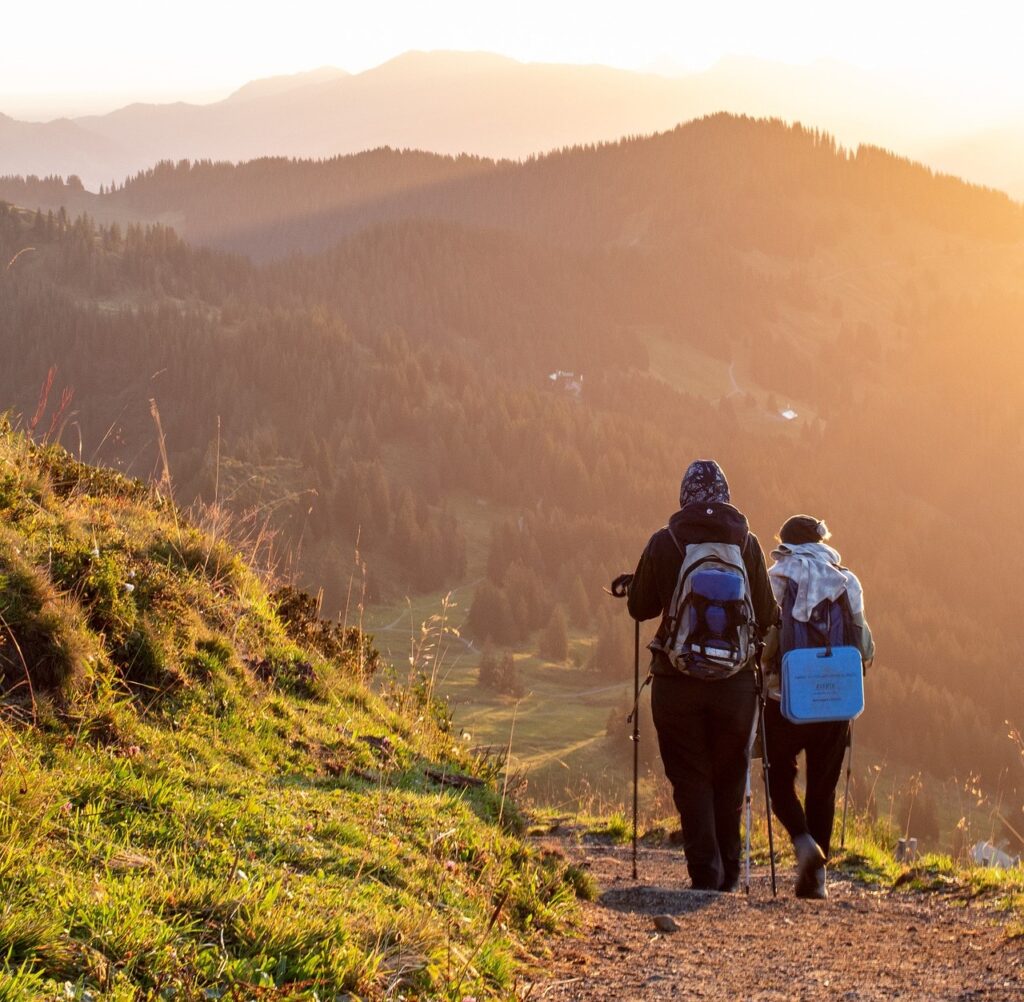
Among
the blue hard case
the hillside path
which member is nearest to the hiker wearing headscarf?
the hillside path

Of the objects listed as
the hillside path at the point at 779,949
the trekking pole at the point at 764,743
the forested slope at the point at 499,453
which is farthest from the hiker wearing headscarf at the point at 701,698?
the forested slope at the point at 499,453

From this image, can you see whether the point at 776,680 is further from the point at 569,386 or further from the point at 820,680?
the point at 569,386

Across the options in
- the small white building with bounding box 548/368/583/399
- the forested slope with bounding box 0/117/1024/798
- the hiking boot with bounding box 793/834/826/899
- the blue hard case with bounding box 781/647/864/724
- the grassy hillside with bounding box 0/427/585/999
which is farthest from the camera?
the small white building with bounding box 548/368/583/399

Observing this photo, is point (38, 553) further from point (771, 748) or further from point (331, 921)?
point (771, 748)

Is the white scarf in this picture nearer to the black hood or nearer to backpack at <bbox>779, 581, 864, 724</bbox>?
backpack at <bbox>779, 581, 864, 724</bbox>

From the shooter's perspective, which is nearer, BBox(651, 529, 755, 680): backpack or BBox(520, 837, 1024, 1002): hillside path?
BBox(520, 837, 1024, 1002): hillside path

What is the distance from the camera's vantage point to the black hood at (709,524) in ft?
23.6

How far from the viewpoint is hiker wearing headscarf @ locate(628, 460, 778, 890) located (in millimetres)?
7199

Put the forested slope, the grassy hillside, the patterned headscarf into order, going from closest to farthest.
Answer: the grassy hillside, the patterned headscarf, the forested slope

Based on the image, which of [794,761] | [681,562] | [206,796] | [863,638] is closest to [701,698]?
[681,562]

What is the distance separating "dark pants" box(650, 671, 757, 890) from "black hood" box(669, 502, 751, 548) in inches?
35.9

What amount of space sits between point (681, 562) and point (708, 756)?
134 cm

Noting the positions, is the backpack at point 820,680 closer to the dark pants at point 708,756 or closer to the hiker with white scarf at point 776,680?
the hiker with white scarf at point 776,680

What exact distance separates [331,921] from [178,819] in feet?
3.53
